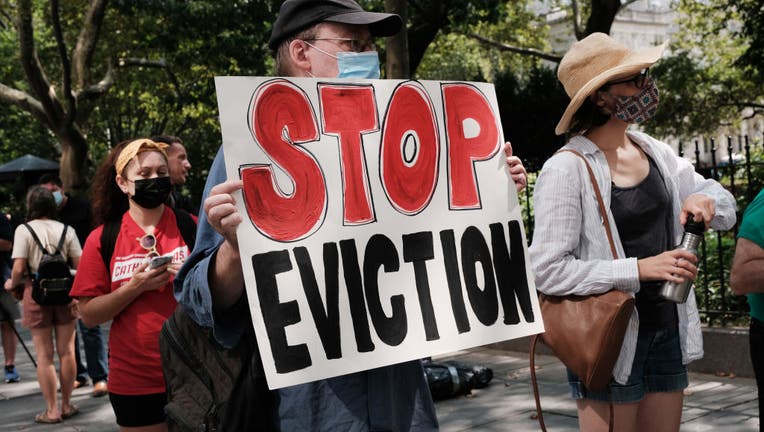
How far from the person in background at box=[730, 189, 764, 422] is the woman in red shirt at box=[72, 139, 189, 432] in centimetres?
230

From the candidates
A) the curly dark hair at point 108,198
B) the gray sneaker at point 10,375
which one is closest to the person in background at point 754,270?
the curly dark hair at point 108,198

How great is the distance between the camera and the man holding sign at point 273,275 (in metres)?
2.03

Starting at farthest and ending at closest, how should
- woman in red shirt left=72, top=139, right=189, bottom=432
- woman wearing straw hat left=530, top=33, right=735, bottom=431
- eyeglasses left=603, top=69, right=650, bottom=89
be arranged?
woman in red shirt left=72, top=139, right=189, bottom=432 < eyeglasses left=603, top=69, right=650, bottom=89 < woman wearing straw hat left=530, top=33, right=735, bottom=431

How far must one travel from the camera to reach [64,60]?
14.9 m

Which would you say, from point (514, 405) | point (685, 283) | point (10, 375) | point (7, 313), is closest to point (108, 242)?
point (685, 283)

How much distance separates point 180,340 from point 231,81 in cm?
68

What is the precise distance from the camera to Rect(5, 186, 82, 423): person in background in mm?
6906

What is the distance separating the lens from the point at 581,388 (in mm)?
2916

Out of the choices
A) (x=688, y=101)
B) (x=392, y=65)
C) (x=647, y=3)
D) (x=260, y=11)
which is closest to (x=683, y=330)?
(x=392, y=65)

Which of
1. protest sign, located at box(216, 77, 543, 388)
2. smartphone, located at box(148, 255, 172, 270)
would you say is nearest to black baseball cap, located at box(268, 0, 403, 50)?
protest sign, located at box(216, 77, 543, 388)

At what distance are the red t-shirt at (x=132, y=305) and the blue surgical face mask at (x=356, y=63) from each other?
1.84m

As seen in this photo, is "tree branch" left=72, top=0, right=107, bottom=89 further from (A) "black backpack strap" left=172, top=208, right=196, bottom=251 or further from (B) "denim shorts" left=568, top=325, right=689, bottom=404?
(B) "denim shorts" left=568, top=325, right=689, bottom=404

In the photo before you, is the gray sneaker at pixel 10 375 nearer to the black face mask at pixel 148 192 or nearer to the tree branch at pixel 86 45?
the black face mask at pixel 148 192

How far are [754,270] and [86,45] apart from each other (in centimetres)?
1543
